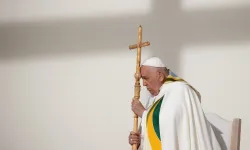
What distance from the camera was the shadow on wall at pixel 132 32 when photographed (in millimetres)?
3344

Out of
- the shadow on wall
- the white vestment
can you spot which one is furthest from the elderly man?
the shadow on wall

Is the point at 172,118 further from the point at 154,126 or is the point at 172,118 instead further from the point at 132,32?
the point at 132,32

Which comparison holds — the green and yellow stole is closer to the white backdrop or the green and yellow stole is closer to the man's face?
the man's face

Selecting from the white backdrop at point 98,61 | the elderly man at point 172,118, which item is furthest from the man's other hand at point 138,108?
the white backdrop at point 98,61

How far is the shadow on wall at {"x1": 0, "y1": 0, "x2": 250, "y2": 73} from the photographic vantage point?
3344 millimetres

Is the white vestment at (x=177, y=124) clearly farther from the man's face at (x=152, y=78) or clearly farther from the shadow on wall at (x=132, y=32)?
the shadow on wall at (x=132, y=32)

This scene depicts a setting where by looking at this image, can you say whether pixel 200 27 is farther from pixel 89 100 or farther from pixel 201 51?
pixel 89 100

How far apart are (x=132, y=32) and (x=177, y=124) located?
1.62 meters

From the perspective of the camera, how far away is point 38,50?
365 centimetres

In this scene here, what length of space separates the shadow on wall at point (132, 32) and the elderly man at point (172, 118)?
109cm

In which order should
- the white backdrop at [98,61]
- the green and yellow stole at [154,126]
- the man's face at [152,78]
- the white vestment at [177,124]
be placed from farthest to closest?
the white backdrop at [98,61], the man's face at [152,78], the green and yellow stole at [154,126], the white vestment at [177,124]

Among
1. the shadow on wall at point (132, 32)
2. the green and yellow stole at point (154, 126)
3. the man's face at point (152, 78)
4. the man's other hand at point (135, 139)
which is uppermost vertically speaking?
the shadow on wall at point (132, 32)

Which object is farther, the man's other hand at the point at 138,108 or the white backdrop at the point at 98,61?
the white backdrop at the point at 98,61

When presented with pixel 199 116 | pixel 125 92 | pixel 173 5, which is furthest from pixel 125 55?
pixel 199 116
